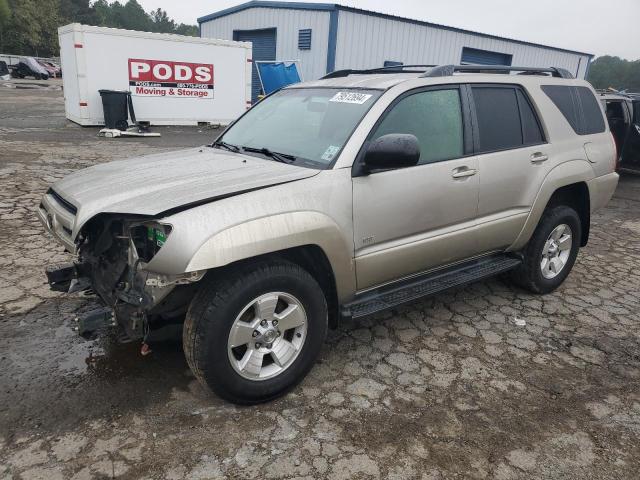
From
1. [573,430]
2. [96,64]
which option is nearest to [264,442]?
[573,430]

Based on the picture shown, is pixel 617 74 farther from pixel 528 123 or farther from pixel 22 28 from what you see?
pixel 528 123

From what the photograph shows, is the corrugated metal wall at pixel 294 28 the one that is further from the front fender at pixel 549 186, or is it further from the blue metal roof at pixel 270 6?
the front fender at pixel 549 186

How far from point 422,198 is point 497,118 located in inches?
43.5

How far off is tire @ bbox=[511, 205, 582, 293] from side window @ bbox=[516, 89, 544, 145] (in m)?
0.67

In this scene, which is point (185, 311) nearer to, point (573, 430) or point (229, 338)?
point (229, 338)

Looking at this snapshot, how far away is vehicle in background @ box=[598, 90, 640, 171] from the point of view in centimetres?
933

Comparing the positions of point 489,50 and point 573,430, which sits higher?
point 489,50

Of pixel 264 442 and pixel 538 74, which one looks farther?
pixel 538 74

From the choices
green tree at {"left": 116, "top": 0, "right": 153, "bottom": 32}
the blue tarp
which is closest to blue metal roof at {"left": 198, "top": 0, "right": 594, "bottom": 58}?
the blue tarp

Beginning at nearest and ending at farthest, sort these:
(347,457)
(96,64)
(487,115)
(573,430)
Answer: (347,457), (573,430), (487,115), (96,64)

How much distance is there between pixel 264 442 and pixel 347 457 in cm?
43

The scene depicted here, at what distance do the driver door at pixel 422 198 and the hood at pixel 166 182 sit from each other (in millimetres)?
484

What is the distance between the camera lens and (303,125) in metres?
3.46

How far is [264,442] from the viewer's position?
2.58 meters
